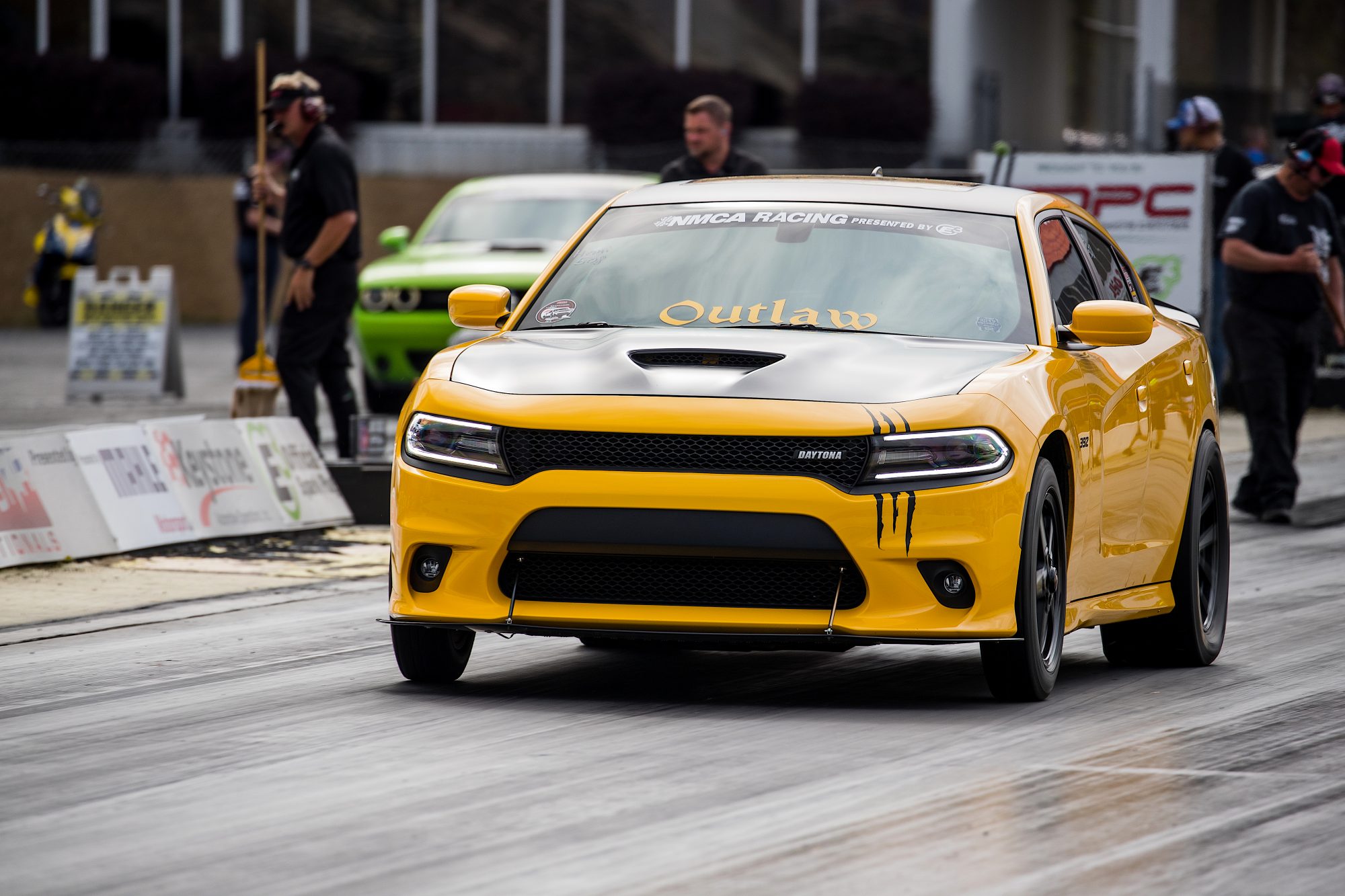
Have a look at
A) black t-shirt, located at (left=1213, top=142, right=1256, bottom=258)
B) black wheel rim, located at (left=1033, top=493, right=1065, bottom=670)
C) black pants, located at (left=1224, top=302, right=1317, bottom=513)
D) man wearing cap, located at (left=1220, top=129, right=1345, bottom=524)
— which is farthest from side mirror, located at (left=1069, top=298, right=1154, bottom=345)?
black t-shirt, located at (left=1213, top=142, right=1256, bottom=258)

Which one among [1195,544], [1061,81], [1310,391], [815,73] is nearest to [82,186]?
[815,73]

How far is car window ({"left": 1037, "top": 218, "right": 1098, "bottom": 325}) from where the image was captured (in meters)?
7.76

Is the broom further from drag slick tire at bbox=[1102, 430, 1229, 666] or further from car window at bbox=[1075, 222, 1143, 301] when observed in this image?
drag slick tire at bbox=[1102, 430, 1229, 666]

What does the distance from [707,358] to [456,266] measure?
1013 cm

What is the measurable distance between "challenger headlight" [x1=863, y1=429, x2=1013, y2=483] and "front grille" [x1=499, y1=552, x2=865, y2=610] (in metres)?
0.28

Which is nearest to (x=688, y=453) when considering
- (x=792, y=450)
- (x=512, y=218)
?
(x=792, y=450)

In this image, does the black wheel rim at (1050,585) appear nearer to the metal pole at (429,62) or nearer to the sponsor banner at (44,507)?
the sponsor banner at (44,507)

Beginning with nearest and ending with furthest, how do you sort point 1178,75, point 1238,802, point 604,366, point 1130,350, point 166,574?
1. point 1238,802
2. point 604,366
3. point 1130,350
4. point 166,574
5. point 1178,75

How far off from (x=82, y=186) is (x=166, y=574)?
21.6 m

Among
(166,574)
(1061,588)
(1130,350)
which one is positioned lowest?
(166,574)

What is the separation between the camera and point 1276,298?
1287 cm

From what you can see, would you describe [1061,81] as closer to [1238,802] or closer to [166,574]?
[166,574]

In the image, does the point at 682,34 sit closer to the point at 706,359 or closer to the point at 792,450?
the point at 706,359

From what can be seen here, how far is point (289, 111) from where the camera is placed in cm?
1289
